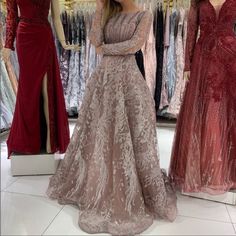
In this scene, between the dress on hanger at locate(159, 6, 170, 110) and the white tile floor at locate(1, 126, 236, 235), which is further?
the dress on hanger at locate(159, 6, 170, 110)

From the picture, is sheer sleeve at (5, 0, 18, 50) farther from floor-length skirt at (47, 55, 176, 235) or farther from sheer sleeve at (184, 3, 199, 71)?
sheer sleeve at (184, 3, 199, 71)

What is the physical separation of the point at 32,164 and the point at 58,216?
72cm

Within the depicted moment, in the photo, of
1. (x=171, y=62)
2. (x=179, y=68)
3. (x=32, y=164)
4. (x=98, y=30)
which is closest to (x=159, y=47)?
(x=171, y=62)

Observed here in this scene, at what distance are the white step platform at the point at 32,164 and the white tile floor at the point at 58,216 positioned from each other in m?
0.15

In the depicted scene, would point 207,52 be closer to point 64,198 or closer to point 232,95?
point 232,95

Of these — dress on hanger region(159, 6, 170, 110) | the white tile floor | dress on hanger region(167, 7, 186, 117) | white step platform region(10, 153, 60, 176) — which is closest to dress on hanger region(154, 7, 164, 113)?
dress on hanger region(159, 6, 170, 110)

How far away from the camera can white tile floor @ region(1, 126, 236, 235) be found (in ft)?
6.02

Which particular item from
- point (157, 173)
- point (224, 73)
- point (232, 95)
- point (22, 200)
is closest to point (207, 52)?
point (224, 73)

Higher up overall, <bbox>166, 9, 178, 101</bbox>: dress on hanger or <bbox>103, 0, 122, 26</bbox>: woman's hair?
<bbox>103, 0, 122, 26</bbox>: woman's hair

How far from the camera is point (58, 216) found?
1965 millimetres

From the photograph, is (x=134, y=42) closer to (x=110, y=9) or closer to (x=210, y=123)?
(x=110, y=9)

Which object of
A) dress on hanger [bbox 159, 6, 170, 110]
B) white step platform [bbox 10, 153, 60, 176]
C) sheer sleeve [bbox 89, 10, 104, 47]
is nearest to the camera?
sheer sleeve [bbox 89, 10, 104, 47]

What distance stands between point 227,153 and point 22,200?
1.39 meters

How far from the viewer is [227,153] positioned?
217 centimetres
